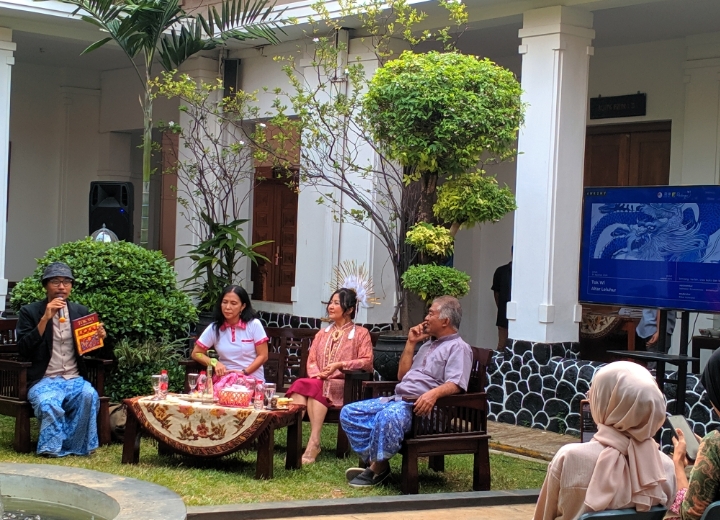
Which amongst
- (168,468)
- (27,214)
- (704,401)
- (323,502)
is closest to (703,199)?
(704,401)

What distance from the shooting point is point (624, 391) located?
→ 371 cm

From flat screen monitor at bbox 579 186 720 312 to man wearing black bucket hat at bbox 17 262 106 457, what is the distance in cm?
370

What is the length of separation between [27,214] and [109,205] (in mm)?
3992

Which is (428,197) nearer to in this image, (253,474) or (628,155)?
(253,474)

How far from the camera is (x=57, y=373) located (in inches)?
309

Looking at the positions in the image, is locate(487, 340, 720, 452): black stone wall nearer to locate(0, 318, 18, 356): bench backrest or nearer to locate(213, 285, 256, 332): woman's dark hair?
locate(213, 285, 256, 332): woman's dark hair

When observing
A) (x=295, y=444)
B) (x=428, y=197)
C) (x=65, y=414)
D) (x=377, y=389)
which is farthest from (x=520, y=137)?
(x=65, y=414)

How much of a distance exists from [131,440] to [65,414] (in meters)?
0.69

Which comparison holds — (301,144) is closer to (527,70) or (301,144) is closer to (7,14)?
(527,70)

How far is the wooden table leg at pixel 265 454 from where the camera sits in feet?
23.1

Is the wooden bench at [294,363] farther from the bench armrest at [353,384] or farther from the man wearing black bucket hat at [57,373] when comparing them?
the man wearing black bucket hat at [57,373]

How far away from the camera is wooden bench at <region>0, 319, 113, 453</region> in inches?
303

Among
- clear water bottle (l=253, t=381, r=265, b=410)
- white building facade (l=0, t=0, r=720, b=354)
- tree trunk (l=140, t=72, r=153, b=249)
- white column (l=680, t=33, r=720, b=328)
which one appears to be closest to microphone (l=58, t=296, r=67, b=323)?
clear water bottle (l=253, t=381, r=265, b=410)

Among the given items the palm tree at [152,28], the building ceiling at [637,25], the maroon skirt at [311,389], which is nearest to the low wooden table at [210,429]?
the maroon skirt at [311,389]
